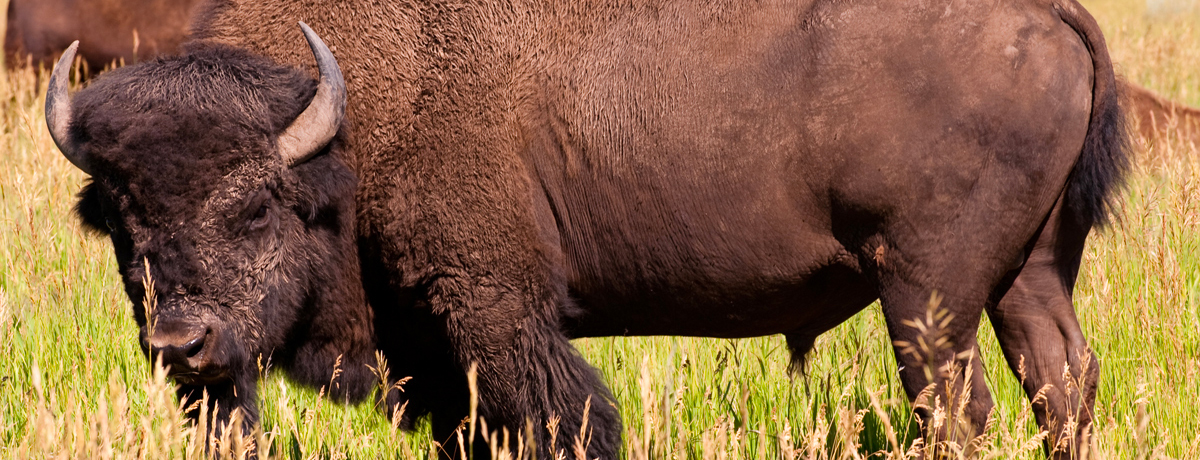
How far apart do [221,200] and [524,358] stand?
1.00 meters

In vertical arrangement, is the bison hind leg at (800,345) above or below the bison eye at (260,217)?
below

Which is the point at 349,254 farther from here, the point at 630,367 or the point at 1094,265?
the point at 1094,265

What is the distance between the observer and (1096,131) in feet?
9.39

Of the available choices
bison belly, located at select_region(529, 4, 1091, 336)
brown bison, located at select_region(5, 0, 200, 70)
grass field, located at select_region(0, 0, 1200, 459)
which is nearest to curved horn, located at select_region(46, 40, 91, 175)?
grass field, located at select_region(0, 0, 1200, 459)

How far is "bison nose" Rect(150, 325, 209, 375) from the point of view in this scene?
280cm

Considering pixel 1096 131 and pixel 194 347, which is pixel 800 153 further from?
pixel 194 347

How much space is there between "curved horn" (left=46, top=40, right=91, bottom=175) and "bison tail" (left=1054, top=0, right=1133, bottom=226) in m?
2.84

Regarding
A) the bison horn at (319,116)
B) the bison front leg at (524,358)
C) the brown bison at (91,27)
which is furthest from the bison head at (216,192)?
the brown bison at (91,27)

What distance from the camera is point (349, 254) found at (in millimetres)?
3186

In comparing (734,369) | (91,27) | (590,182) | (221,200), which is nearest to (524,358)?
(590,182)

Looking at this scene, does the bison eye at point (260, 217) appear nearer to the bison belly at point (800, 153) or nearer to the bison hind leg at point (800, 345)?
the bison belly at point (800, 153)

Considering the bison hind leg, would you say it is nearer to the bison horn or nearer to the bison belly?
the bison belly

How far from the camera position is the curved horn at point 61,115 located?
2.90 m

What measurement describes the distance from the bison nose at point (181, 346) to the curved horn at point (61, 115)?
0.54 metres
